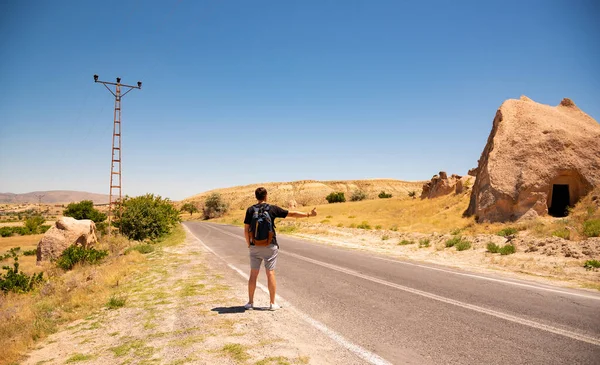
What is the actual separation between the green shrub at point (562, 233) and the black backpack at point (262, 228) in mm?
14651

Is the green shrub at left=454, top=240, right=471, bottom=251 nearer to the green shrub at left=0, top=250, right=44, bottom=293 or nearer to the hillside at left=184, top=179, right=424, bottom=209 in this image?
the green shrub at left=0, top=250, right=44, bottom=293

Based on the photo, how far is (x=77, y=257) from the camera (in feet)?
53.9

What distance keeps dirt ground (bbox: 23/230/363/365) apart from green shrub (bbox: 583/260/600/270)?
30.7 feet

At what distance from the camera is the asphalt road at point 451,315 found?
415 cm

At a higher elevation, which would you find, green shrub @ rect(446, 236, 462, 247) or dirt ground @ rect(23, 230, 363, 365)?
green shrub @ rect(446, 236, 462, 247)

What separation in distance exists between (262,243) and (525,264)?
9668mm

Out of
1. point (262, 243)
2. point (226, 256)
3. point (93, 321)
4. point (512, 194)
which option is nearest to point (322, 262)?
point (226, 256)

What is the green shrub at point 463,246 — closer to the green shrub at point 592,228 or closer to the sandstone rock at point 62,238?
the green shrub at point 592,228

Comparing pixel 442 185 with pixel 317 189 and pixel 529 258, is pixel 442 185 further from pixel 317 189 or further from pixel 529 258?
pixel 317 189

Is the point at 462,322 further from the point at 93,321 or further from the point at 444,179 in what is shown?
the point at 444,179

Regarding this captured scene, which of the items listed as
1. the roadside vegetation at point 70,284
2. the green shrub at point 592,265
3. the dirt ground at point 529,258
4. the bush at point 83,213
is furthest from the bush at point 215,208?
the green shrub at point 592,265

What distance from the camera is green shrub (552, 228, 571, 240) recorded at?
14602mm

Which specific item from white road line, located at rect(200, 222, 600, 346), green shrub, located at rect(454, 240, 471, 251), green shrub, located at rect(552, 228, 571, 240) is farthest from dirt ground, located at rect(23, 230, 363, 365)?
green shrub, located at rect(552, 228, 571, 240)

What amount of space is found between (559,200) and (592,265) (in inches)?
543
